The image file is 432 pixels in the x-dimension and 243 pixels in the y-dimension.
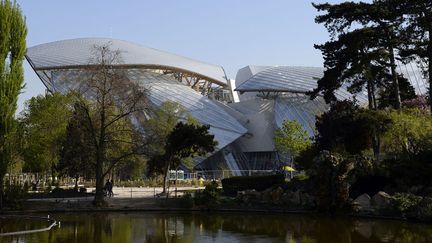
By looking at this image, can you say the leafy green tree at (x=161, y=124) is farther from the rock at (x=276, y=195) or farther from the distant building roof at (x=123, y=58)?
the distant building roof at (x=123, y=58)

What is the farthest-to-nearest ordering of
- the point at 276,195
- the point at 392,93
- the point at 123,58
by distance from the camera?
the point at 123,58, the point at 392,93, the point at 276,195

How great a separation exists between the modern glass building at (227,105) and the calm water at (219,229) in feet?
136

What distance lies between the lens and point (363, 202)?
27016 mm

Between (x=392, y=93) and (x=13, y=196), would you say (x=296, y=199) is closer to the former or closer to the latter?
(x=392, y=93)

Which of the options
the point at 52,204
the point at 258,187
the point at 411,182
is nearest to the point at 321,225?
the point at 411,182

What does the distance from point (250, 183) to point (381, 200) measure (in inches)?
459

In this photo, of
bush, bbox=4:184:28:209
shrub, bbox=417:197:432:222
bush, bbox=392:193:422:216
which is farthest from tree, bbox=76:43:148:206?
shrub, bbox=417:197:432:222

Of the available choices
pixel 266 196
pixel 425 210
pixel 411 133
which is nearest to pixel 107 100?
pixel 266 196

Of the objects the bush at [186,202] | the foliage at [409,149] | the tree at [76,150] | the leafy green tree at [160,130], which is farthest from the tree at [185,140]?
the foliage at [409,149]

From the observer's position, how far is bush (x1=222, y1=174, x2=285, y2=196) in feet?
115

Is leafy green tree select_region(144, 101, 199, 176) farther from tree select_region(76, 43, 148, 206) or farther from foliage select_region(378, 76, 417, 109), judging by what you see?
foliage select_region(378, 76, 417, 109)

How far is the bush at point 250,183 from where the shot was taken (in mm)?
34934

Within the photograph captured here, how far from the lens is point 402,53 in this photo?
1244 inches

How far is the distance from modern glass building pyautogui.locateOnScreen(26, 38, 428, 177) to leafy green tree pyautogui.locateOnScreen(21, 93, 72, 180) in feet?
66.9
